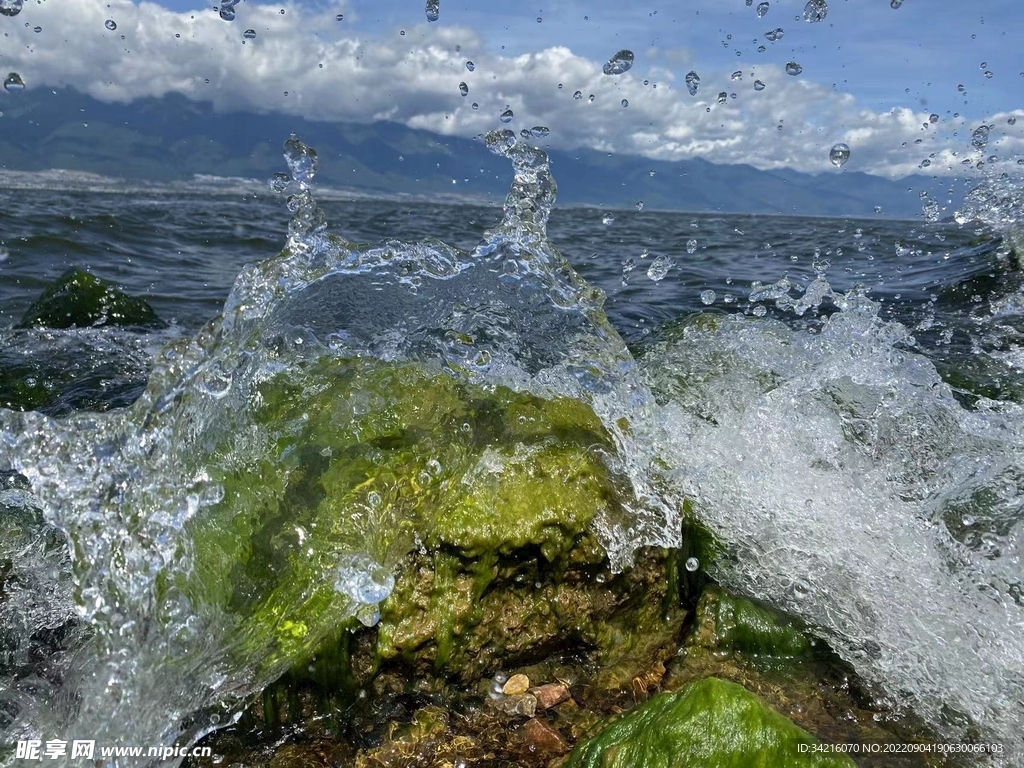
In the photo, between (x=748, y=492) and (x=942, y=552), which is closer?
(x=942, y=552)

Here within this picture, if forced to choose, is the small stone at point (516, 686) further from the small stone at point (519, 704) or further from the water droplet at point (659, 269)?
the water droplet at point (659, 269)

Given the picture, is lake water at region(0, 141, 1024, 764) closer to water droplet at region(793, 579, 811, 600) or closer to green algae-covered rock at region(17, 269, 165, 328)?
water droplet at region(793, 579, 811, 600)

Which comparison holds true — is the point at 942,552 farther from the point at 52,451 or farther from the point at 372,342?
the point at 52,451

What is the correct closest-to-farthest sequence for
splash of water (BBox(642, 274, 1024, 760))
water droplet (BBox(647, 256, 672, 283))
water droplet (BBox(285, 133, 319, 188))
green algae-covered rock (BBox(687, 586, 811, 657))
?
splash of water (BBox(642, 274, 1024, 760)), green algae-covered rock (BBox(687, 586, 811, 657)), water droplet (BBox(285, 133, 319, 188)), water droplet (BBox(647, 256, 672, 283))

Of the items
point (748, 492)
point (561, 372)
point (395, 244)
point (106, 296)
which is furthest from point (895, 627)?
point (106, 296)

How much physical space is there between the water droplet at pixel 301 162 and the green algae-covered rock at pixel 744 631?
2.83m

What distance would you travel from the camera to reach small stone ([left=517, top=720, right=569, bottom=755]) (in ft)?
7.84

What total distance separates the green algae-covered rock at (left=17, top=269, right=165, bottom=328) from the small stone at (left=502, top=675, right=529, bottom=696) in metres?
5.25

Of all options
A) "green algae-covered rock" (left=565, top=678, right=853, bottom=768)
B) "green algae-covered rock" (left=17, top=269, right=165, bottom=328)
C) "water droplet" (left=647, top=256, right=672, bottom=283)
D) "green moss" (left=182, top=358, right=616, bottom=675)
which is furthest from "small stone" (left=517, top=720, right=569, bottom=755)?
"water droplet" (left=647, top=256, right=672, bottom=283)

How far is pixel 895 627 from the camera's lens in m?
2.81

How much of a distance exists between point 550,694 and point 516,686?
13 cm

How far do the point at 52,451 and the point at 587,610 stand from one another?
1.98m

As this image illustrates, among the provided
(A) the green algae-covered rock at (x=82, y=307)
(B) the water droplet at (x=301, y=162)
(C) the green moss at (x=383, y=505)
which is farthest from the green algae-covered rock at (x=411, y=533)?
(A) the green algae-covered rock at (x=82, y=307)

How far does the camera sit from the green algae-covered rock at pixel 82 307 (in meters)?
6.11
